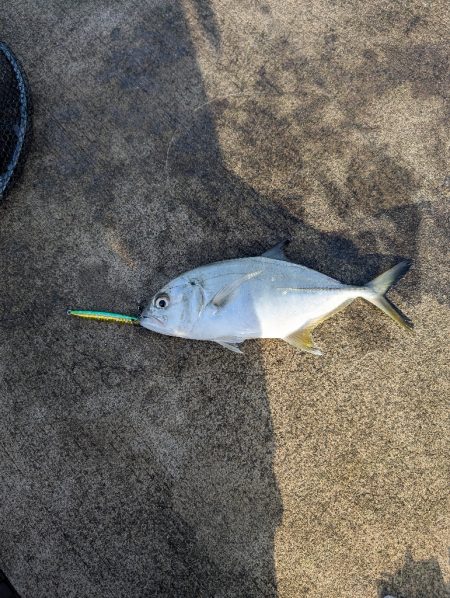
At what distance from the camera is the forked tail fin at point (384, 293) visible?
241 centimetres

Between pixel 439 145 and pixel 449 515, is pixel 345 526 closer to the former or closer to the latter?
pixel 449 515

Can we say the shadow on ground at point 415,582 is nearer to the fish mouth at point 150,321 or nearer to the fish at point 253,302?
the fish at point 253,302

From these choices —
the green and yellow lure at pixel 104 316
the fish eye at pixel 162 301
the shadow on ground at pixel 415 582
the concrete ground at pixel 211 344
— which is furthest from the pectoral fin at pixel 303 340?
the shadow on ground at pixel 415 582

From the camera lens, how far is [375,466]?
96.6 inches

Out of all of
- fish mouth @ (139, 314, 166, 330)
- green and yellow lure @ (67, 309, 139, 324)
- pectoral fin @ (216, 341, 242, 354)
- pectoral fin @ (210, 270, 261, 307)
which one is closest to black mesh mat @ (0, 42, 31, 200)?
green and yellow lure @ (67, 309, 139, 324)

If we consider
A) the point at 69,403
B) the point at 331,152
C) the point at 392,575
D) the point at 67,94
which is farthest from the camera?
the point at 67,94

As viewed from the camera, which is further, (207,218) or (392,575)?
(207,218)

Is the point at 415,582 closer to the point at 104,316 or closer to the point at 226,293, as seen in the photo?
the point at 226,293

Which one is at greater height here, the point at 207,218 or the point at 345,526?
the point at 207,218

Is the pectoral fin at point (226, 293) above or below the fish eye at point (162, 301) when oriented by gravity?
below

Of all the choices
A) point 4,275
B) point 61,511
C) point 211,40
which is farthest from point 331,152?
point 61,511

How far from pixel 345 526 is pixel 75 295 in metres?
2.08

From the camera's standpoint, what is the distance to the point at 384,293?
244 cm

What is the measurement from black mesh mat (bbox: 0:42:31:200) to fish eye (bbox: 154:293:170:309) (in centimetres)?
126
